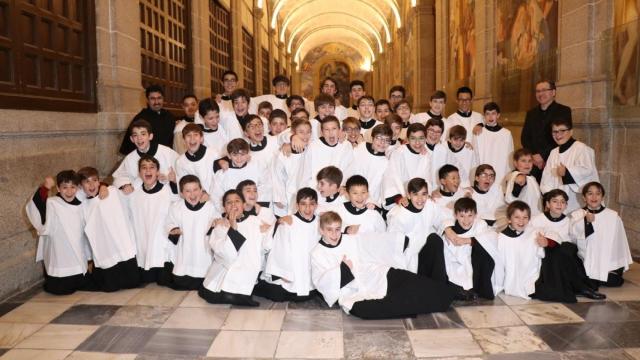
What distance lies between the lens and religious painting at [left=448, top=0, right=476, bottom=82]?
36.7ft

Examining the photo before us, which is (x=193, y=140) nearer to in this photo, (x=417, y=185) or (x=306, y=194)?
(x=306, y=194)

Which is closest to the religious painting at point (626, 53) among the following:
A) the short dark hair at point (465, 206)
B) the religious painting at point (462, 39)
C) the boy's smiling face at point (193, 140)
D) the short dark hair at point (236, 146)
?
the short dark hair at point (465, 206)

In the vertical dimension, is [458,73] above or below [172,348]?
above

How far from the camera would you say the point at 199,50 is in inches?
435

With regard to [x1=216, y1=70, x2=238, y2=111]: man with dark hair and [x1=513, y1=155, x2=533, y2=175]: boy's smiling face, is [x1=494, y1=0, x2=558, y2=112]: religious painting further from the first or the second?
[x1=216, y1=70, x2=238, y2=111]: man with dark hair

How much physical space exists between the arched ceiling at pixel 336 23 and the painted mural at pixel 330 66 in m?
0.61

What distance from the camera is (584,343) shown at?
3590 mm

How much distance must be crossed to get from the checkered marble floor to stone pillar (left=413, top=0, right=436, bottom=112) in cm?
1229

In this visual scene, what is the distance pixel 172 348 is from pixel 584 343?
2746 mm

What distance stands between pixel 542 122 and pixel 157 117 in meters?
4.58

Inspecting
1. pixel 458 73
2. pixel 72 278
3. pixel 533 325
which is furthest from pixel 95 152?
pixel 458 73

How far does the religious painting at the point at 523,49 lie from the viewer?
24.9 feet

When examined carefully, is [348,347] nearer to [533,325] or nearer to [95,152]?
[533,325]

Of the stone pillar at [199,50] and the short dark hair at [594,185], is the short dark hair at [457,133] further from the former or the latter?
the stone pillar at [199,50]
